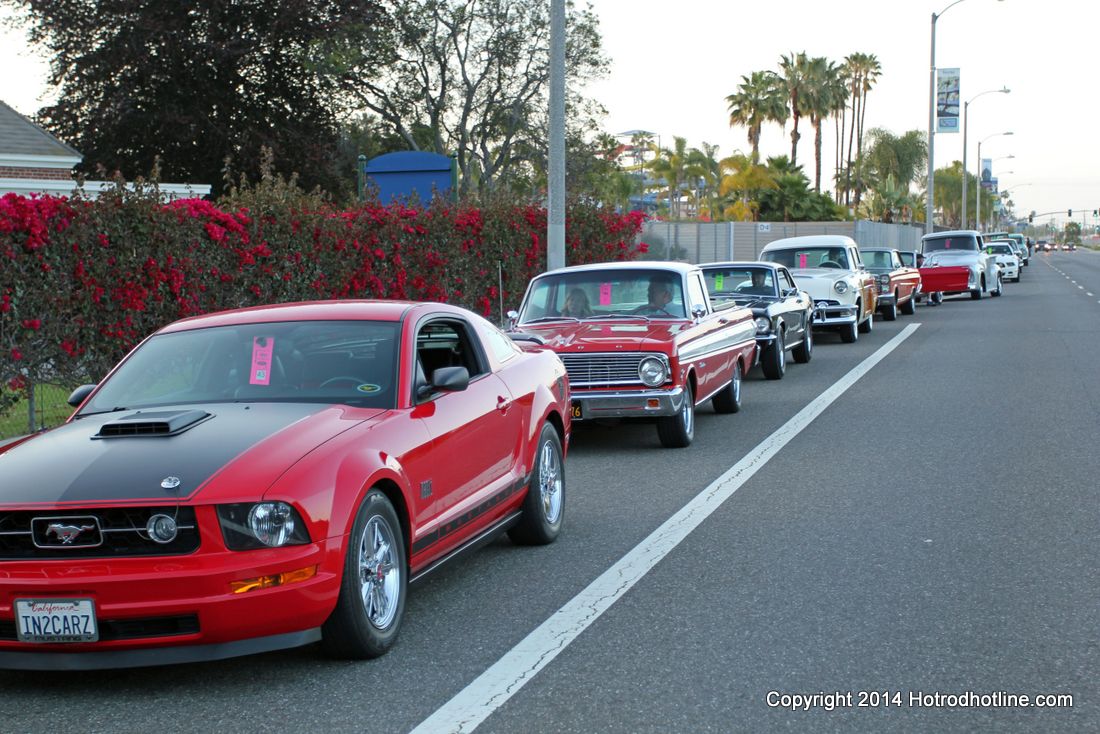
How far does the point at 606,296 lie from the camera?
40.4 feet

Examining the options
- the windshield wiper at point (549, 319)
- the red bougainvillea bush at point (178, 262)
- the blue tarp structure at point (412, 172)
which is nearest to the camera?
the red bougainvillea bush at point (178, 262)

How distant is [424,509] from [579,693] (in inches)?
52.4

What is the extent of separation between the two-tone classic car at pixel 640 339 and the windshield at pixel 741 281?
380 centimetres

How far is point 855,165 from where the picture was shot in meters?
91.0

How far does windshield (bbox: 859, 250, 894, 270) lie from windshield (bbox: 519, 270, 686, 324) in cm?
1767

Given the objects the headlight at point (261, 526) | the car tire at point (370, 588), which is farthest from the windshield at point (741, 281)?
the headlight at point (261, 526)

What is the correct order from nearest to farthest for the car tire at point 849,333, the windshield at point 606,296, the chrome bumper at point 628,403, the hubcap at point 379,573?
the hubcap at point 379,573 < the chrome bumper at point 628,403 < the windshield at point 606,296 < the car tire at point 849,333

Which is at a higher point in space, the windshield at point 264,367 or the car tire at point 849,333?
the windshield at point 264,367

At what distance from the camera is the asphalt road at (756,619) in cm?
480

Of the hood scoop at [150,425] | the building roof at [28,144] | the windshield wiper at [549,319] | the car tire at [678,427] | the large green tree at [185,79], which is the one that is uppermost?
the large green tree at [185,79]

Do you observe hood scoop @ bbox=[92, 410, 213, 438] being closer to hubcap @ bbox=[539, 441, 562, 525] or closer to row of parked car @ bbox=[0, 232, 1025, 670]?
row of parked car @ bbox=[0, 232, 1025, 670]

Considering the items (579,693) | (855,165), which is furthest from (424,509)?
(855,165)

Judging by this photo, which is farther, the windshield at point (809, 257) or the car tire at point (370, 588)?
the windshield at point (809, 257)

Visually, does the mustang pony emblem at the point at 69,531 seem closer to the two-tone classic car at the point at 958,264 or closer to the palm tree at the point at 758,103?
the two-tone classic car at the point at 958,264
